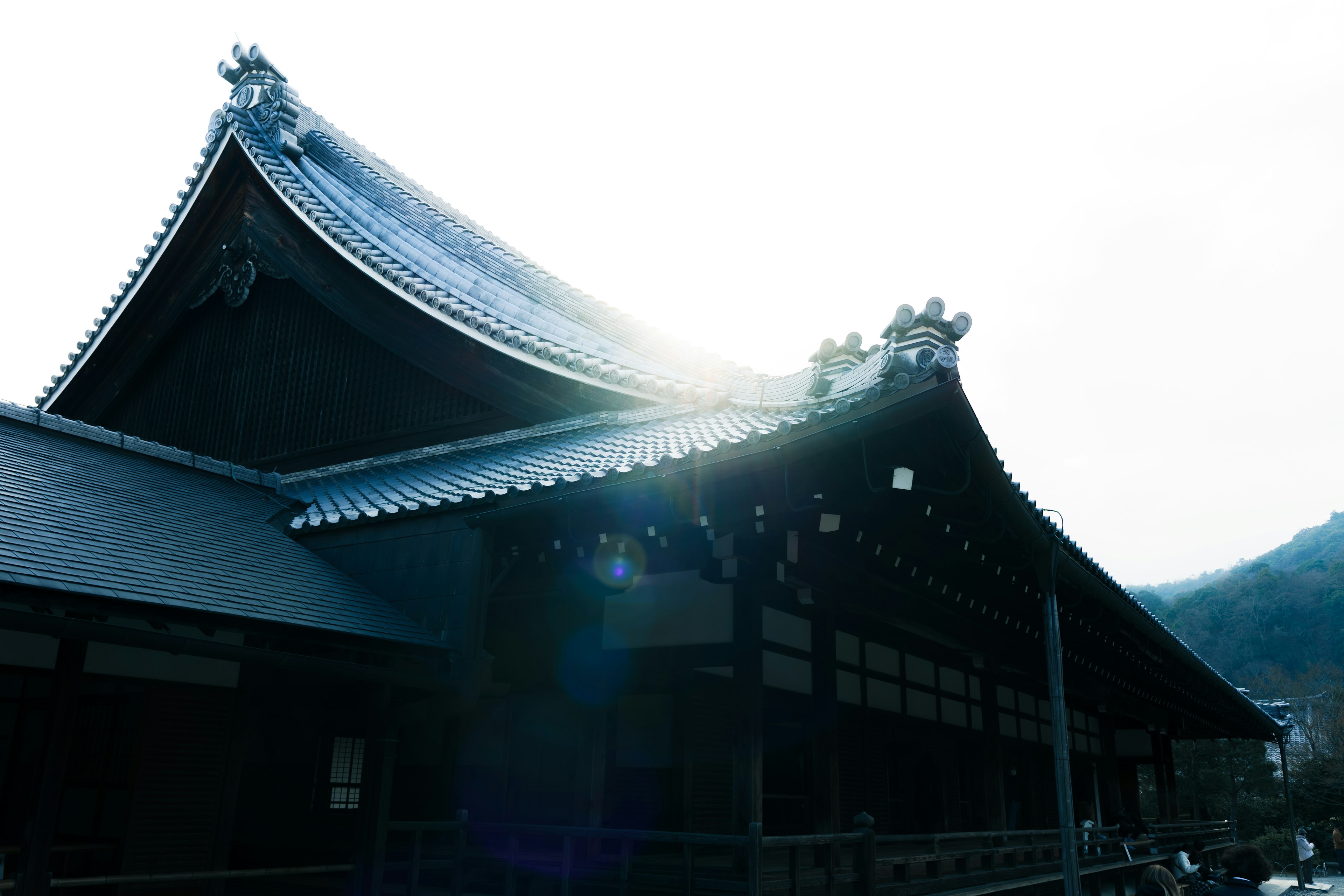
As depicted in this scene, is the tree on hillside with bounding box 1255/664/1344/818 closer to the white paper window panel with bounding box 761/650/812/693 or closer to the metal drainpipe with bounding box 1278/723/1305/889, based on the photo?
the metal drainpipe with bounding box 1278/723/1305/889

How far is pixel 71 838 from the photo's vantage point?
7.80 meters

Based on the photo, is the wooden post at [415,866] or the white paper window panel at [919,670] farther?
the white paper window panel at [919,670]

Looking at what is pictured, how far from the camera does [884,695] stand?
12.0 metres

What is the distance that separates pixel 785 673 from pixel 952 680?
596cm

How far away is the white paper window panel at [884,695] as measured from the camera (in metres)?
11.6

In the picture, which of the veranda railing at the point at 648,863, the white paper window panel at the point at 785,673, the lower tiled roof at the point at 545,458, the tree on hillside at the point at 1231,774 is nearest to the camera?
the lower tiled roof at the point at 545,458

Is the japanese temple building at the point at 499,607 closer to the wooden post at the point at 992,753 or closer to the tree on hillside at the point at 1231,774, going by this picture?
the wooden post at the point at 992,753

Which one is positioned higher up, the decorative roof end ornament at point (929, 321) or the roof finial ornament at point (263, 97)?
the roof finial ornament at point (263, 97)

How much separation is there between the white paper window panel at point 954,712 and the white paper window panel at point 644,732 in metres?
6.59

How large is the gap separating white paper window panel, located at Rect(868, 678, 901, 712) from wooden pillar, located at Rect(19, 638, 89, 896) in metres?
8.47

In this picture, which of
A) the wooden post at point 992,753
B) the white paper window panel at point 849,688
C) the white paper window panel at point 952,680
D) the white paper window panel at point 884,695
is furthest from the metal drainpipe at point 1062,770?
the wooden post at point 992,753

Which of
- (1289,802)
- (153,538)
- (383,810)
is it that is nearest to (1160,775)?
(1289,802)

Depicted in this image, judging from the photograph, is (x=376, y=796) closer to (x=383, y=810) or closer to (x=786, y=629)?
(x=383, y=810)

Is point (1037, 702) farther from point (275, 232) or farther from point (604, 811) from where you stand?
point (275, 232)
